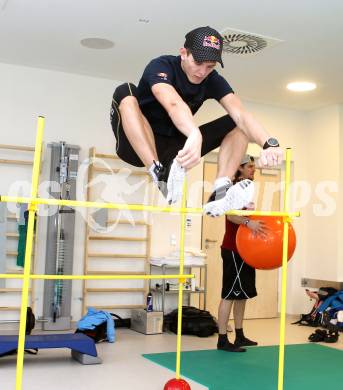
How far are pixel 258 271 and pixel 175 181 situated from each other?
17.6 ft

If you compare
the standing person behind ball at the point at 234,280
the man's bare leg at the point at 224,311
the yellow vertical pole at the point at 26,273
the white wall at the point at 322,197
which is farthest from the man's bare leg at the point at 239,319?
the yellow vertical pole at the point at 26,273

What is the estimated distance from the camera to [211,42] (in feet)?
8.50

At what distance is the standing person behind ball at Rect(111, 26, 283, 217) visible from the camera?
2.50m

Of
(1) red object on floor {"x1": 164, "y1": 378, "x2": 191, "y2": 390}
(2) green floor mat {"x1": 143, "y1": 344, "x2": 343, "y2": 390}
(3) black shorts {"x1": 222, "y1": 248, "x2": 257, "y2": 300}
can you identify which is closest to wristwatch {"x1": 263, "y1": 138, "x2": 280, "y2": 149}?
(1) red object on floor {"x1": 164, "y1": 378, "x2": 191, "y2": 390}

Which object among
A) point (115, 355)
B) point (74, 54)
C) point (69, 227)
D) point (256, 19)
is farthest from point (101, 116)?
point (115, 355)

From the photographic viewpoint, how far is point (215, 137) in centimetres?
305

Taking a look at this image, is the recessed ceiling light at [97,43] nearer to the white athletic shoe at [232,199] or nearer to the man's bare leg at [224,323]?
the man's bare leg at [224,323]

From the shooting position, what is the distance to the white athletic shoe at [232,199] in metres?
2.74

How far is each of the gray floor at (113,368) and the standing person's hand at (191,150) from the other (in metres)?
2.07

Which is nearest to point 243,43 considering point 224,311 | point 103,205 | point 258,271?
point 224,311

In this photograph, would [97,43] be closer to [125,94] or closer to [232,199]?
[125,94]

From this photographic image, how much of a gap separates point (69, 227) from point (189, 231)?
1702mm

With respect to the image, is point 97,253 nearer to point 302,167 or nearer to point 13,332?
point 13,332

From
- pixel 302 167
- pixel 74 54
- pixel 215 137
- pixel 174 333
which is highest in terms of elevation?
pixel 74 54
